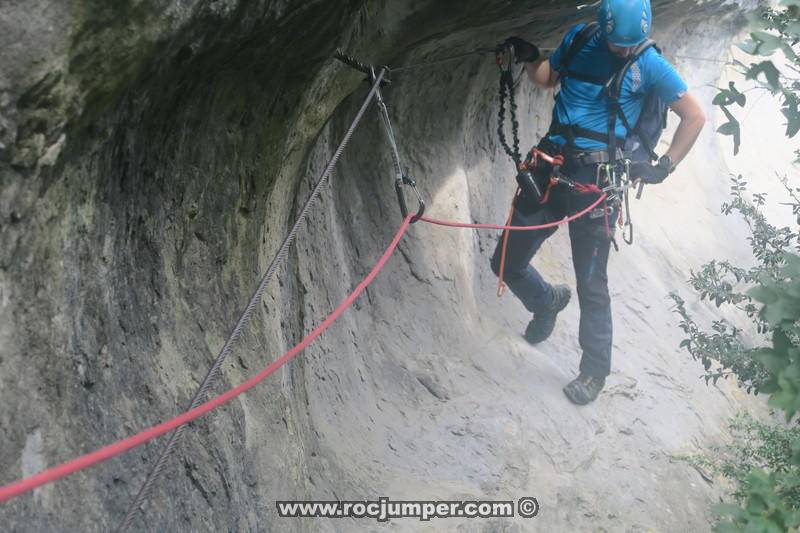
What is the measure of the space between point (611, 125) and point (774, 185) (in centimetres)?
1281

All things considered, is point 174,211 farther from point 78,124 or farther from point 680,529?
point 680,529

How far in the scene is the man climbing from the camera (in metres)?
4.75

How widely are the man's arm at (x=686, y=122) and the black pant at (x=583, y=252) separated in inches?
22.4

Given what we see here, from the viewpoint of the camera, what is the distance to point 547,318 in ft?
20.4

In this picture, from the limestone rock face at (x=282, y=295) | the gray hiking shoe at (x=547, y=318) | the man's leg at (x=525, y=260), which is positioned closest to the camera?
the limestone rock face at (x=282, y=295)

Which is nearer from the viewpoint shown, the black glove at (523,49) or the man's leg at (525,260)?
the black glove at (523,49)

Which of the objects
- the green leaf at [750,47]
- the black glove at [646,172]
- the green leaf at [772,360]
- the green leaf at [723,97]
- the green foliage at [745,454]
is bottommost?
the green foliage at [745,454]

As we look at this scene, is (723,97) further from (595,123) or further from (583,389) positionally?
(583,389)

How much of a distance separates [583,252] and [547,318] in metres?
1.14

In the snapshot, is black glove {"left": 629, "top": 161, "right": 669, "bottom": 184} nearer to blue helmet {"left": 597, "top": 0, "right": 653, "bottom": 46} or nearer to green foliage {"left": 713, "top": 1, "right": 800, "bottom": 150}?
blue helmet {"left": 597, "top": 0, "right": 653, "bottom": 46}

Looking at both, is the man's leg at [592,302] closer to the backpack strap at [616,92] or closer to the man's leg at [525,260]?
the man's leg at [525,260]

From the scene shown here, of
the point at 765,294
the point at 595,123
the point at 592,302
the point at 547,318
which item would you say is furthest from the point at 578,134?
the point at 765,294

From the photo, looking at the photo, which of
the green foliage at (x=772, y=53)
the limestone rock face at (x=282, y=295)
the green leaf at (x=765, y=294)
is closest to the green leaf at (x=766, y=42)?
the green foliage at (x=772, y=53)

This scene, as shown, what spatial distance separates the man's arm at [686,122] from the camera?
4852mm
